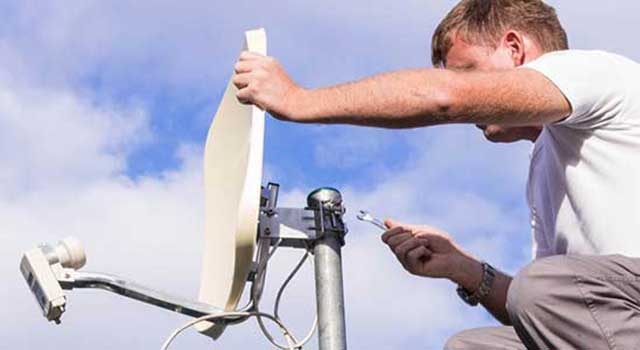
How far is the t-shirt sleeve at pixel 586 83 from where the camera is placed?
9.84ft

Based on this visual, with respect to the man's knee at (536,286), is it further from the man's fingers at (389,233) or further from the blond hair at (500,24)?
the blond hair at (500,24)

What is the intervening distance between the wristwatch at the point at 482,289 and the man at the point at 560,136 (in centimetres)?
53

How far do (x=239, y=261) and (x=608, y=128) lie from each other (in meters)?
1.10

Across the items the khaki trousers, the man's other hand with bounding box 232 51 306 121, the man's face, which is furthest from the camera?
the man's face

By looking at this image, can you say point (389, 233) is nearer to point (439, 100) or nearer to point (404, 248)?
point (404, 248)

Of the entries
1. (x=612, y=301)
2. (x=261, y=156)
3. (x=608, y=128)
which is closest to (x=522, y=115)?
(x=608, y=128)

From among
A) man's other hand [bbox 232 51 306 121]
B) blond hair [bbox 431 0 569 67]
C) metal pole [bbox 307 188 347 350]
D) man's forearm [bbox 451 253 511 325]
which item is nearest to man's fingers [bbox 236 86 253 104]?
man's other hand [bbox 232 51 306 121]

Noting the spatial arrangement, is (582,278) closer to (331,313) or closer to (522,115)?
(522,115)

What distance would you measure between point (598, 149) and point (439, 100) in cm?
49

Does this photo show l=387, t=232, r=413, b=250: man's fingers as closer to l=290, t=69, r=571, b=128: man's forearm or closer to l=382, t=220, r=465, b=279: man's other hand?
l=382, t=220, r=465, b=279: man's other hand

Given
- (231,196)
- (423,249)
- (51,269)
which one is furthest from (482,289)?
(51,269)

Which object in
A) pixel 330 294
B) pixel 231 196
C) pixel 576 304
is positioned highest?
pixel 231 196

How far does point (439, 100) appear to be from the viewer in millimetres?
2936

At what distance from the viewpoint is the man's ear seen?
378 centimetres
